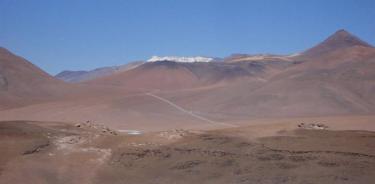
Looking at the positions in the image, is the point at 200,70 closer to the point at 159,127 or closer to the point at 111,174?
the point at 159,127

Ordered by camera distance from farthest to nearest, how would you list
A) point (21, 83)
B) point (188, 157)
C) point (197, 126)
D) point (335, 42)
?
point (335, 42) < point (21, 83) < point (197, 126) < point (188, 157)

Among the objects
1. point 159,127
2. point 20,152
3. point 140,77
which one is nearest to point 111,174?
point 20,152

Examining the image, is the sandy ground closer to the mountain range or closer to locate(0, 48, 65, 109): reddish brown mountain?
the mountain range

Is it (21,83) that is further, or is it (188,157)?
(21,83)

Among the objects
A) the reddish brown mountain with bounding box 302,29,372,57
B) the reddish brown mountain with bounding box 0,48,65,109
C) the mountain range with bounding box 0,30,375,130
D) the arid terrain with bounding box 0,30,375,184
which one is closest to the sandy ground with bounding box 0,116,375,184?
the arid terrain with bounding box 0,30,375,184

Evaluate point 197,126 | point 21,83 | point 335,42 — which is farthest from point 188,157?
point 335,42

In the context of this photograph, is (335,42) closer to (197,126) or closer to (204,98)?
(204,98)
